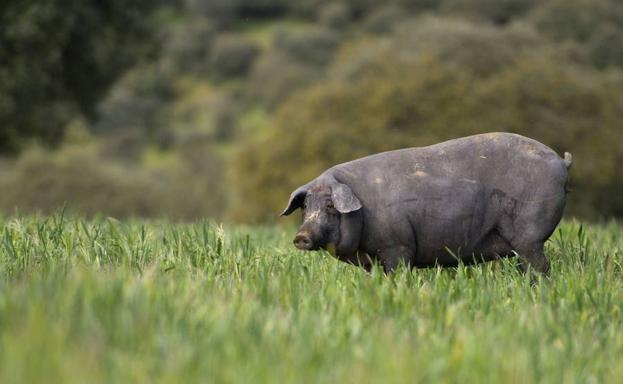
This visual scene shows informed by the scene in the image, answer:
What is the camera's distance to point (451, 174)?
594 cm

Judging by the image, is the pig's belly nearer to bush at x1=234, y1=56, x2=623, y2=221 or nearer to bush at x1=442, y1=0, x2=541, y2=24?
bush at x1=234, y1=56, x2=623, y2=221

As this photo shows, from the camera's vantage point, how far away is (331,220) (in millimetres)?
5797

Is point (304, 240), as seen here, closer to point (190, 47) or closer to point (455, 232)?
point (455, 232)

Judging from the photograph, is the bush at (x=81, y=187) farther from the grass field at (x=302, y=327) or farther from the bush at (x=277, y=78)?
the grass field at (x=302, y=327)

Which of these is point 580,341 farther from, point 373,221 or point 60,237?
point 60,237

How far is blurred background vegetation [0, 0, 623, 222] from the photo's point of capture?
21531mm

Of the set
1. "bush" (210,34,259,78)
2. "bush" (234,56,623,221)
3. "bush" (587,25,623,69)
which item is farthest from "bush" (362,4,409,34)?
"bush" (234,56,623,221)

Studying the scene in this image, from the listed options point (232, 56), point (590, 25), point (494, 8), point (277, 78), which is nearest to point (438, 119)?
point (590, 25)

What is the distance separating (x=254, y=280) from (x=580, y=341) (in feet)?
6.55

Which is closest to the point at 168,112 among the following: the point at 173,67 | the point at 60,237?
the point at 173,67

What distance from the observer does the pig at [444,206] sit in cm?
583

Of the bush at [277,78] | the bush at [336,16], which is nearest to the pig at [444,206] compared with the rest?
the bush at [277,78]

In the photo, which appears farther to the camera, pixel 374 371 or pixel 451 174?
pixel 451 174

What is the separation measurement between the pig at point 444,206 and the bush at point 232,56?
72201 mm
